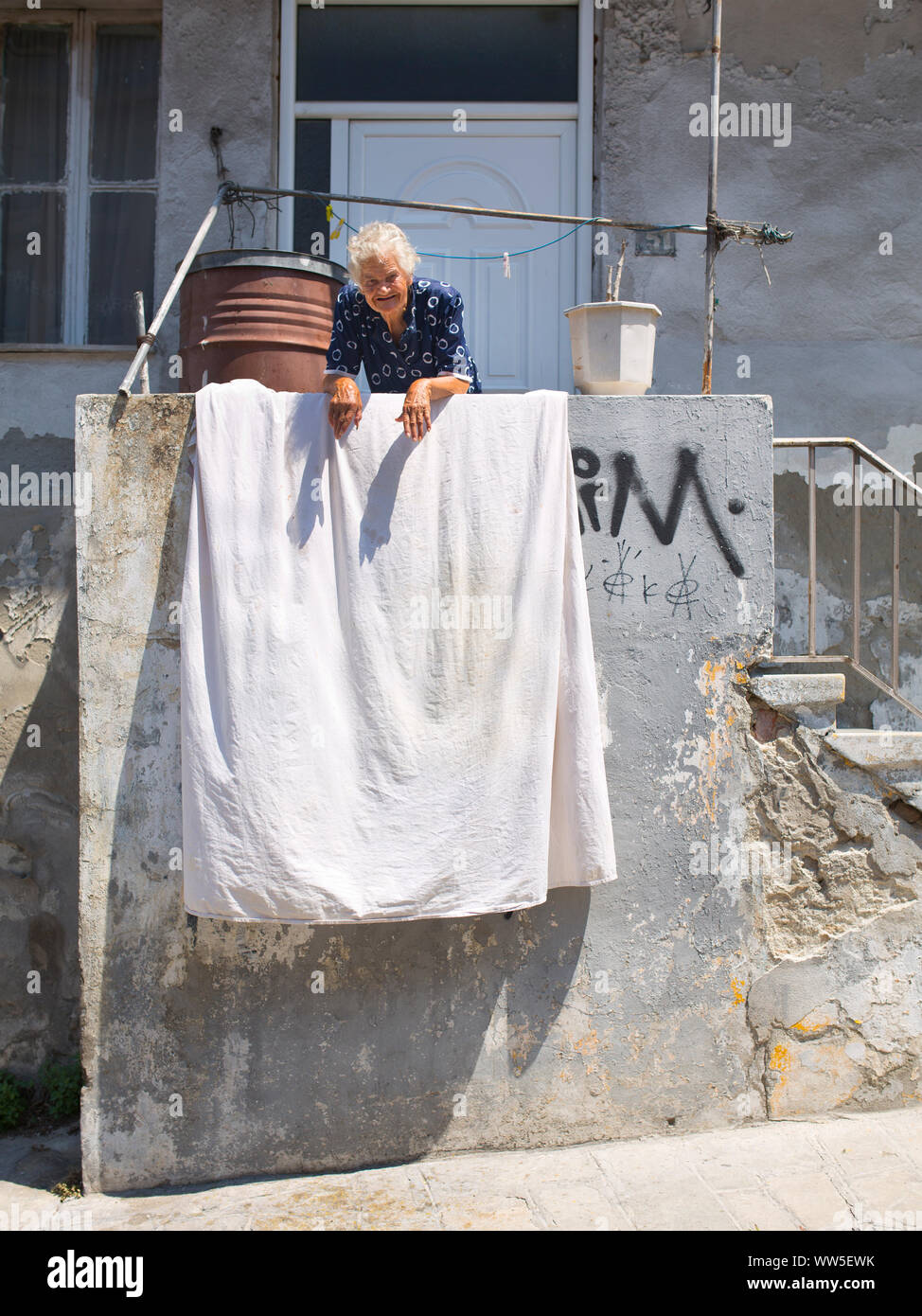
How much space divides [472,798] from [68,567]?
2453mm

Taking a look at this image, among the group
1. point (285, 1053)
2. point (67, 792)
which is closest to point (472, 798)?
point (285, 1053)

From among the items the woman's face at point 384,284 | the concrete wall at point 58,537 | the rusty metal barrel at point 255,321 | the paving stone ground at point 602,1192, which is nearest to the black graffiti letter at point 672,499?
the woman's face at point 384,284

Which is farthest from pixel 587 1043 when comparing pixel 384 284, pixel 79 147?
pixel 79 147

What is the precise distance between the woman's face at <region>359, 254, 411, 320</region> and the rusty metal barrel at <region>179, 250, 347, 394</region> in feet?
1.69

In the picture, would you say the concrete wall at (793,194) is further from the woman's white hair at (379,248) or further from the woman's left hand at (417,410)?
the woman's left hand at (417,410)

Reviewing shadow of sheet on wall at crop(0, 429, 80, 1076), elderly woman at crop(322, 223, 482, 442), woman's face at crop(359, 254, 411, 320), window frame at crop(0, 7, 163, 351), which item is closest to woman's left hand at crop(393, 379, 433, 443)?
elderly woman at crop(322, 223, 482, 442)

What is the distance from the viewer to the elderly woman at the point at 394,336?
349 centimetres

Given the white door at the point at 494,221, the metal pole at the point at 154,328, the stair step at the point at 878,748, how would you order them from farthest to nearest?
the white door at the point at 494,221, the stair step at the point at 878,748, the metal pole at the point at 154,328

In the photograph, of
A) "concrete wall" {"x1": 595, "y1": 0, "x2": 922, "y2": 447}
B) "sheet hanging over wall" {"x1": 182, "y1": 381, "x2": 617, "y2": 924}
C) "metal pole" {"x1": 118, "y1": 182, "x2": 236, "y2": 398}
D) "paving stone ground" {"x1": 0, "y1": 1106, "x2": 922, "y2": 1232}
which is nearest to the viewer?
"paving stone ground" {"x1": 0, "y1": 1106, "x2": 922, "y2": 1232}

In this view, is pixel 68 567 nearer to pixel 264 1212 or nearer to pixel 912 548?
pixel 264 1212

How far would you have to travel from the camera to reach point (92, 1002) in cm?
366

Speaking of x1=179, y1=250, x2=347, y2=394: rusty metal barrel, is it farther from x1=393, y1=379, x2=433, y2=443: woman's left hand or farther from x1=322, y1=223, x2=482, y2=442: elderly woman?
→ x1=393, y1=379, x2=433, y2=443: woman's left hand

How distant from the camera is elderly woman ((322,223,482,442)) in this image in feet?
11.5

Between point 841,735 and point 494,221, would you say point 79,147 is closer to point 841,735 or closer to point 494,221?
point 494,221
